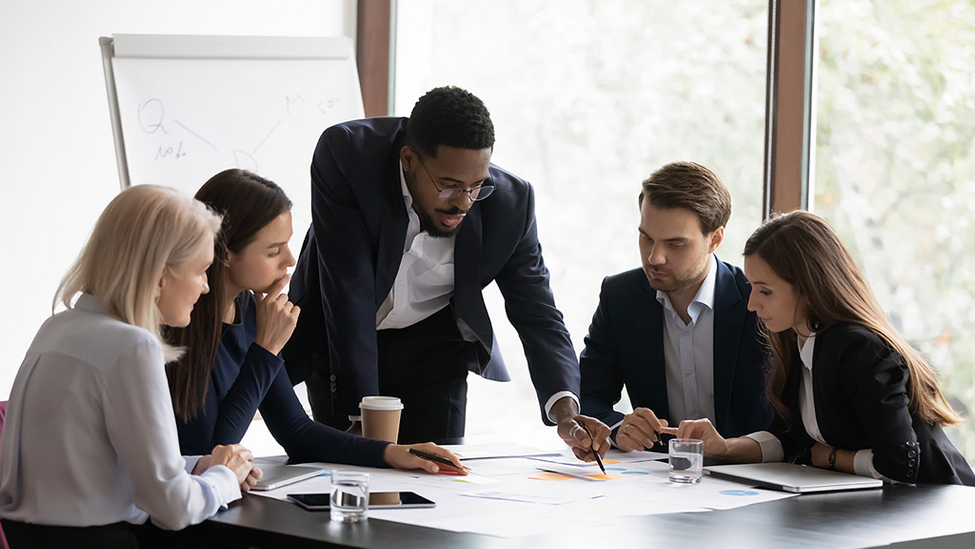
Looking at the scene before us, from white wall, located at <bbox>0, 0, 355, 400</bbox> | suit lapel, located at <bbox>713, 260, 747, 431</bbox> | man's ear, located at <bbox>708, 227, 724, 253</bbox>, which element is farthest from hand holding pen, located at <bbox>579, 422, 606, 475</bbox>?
white wall, located at <bbox>0, 0, 355, 400</bbox>

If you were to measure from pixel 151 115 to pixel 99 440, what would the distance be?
2154 millimetres

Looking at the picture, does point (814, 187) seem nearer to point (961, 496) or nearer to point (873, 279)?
point (873, 279)

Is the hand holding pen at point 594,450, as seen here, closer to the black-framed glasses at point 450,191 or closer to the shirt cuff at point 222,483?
the black-framed glasses at point 450,191

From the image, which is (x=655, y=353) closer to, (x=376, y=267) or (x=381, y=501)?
(x=376, y=267)

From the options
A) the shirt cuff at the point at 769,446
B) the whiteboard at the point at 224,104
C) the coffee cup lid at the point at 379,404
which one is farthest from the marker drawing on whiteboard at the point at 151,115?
the shirt cuff at the point at 769,446

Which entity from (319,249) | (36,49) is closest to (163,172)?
(36,49)

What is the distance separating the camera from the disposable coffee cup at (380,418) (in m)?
2.14

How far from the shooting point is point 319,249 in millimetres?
2441

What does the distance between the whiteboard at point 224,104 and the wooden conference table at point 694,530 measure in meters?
2.10

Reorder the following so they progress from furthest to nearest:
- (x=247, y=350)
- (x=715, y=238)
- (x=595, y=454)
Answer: (x=715, y=238)
(x=247, y=350)
(x=595, y=454)

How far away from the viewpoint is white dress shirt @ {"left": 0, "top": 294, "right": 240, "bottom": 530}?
1.46m

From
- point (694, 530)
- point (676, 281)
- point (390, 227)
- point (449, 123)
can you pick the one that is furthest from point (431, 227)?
point (694, 530)

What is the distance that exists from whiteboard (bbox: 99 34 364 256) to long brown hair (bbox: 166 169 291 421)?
133 centimetres

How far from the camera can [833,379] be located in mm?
2061
